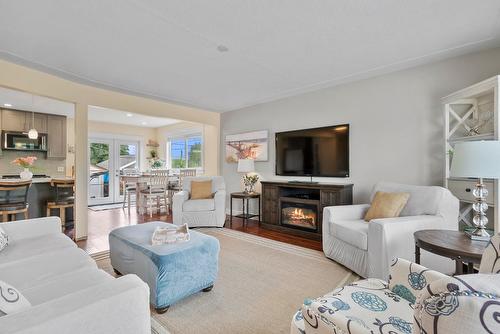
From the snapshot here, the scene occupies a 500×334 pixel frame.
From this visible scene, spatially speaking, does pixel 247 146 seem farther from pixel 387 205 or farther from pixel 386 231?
pixel 386 231

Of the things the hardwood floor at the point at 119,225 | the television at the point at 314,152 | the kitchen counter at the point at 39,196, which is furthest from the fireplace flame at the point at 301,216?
the kitchen counter at the point at 39,196

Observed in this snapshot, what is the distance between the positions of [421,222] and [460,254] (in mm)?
748

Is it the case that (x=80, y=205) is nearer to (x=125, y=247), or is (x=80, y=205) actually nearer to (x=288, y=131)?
(x=125, y=247)

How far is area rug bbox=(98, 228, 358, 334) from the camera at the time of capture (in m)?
1.70

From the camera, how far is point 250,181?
4707 millimetres

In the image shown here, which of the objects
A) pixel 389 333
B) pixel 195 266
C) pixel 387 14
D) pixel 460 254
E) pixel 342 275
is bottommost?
pixel 342 275

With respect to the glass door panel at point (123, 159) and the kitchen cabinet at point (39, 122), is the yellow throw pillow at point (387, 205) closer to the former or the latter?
the glass door panel at point (123, 159)

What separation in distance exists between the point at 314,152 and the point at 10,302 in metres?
3.70

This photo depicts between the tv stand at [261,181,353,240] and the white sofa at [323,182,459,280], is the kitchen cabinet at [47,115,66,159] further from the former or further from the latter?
the white sofa at [323,182,459,280]

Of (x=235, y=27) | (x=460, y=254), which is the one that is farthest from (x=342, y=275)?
(x=235, y=27)

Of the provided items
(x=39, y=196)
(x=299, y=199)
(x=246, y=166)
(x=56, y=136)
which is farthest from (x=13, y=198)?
(x=299, y=199)

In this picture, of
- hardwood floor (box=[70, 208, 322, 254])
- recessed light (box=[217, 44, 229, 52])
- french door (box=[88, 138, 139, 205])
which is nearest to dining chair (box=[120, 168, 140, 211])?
french door (box=[88, 138, 139, 205])

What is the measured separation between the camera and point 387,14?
2.02 m

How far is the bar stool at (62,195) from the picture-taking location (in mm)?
3857
